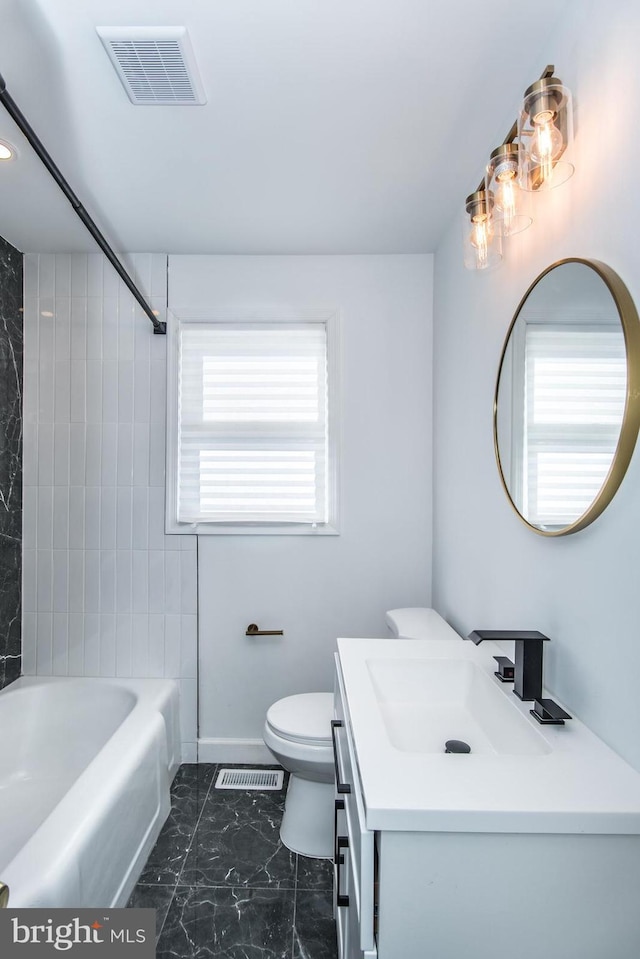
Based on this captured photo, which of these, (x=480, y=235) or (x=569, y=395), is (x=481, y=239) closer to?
(x=480, y=235)

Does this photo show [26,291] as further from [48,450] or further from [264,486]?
[264,486]

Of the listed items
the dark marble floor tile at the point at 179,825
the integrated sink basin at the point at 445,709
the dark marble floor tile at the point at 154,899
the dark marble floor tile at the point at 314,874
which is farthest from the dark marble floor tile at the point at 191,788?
the integrated sink basin at the point at 445,709

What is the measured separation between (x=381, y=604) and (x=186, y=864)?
1281 mm

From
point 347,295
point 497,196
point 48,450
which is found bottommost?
point 48,450

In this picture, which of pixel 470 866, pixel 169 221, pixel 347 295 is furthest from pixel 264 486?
pixel 470 866

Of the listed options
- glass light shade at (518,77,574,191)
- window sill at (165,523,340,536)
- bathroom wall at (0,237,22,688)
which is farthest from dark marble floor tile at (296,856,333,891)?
glass light shade at (518,77,574,191)

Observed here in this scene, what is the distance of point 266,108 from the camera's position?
157cm

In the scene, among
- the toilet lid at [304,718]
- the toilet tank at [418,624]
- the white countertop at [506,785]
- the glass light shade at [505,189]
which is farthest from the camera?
the toilet tank at [418,624]

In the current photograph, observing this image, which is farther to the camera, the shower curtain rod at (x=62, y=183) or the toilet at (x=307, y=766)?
the toilet at (x=307, y=766)

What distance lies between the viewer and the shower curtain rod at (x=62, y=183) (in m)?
1.25

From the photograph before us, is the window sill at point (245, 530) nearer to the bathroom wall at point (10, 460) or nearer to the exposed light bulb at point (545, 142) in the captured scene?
the bathroom wall at point (10, 460)

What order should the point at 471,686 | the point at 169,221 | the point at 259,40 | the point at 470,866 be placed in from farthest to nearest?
the point at 169,221 < the point at 471,686 < the point at 259,40 < the point at 470,866

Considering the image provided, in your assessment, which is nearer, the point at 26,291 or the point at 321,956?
the point at 321,956
